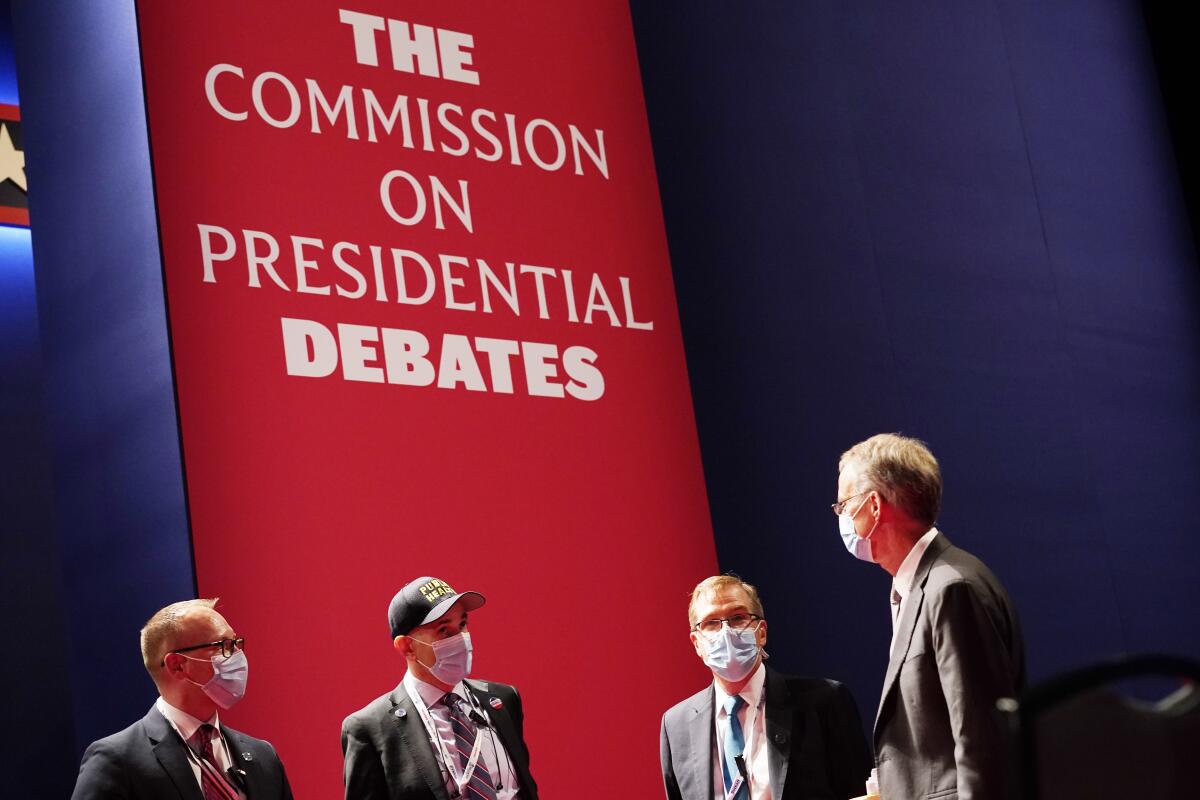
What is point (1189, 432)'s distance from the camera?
7.88 meters

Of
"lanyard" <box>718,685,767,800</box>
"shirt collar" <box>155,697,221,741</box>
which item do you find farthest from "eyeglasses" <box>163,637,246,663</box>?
"lanyard" <box>718,685,767,800</box>

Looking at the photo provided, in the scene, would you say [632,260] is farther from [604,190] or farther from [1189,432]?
[1189,432]

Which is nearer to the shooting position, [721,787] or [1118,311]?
[721,787]

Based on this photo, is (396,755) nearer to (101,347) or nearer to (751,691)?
(751,691)

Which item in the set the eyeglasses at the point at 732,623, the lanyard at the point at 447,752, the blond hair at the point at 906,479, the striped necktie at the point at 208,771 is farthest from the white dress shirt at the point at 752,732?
the striped necktie at the point at 208,771

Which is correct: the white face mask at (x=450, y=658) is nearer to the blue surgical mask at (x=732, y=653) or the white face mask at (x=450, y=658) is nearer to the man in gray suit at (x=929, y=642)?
the blue surgical mask at (x=732, y=653)

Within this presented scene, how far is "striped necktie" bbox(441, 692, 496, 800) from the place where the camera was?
3.91 meters

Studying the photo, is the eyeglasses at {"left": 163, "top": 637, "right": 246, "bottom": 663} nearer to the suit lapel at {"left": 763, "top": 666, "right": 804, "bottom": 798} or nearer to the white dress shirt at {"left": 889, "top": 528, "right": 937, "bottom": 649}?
the suit lapel at {"left": 763, "top": 666, "right": 804, "bottom": 798}

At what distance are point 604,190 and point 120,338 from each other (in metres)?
2.19

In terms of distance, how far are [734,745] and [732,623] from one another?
1.08 ft

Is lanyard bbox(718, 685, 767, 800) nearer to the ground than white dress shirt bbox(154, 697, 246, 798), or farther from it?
nearer to the ground

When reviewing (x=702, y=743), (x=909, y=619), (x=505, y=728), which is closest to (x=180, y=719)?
(x=505, y=728)

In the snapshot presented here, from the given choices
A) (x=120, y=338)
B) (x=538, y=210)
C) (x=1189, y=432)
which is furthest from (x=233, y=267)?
(x=1189, y=432)

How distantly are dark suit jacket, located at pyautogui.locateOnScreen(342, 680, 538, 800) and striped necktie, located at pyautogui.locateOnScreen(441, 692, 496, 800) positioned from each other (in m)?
0.05
